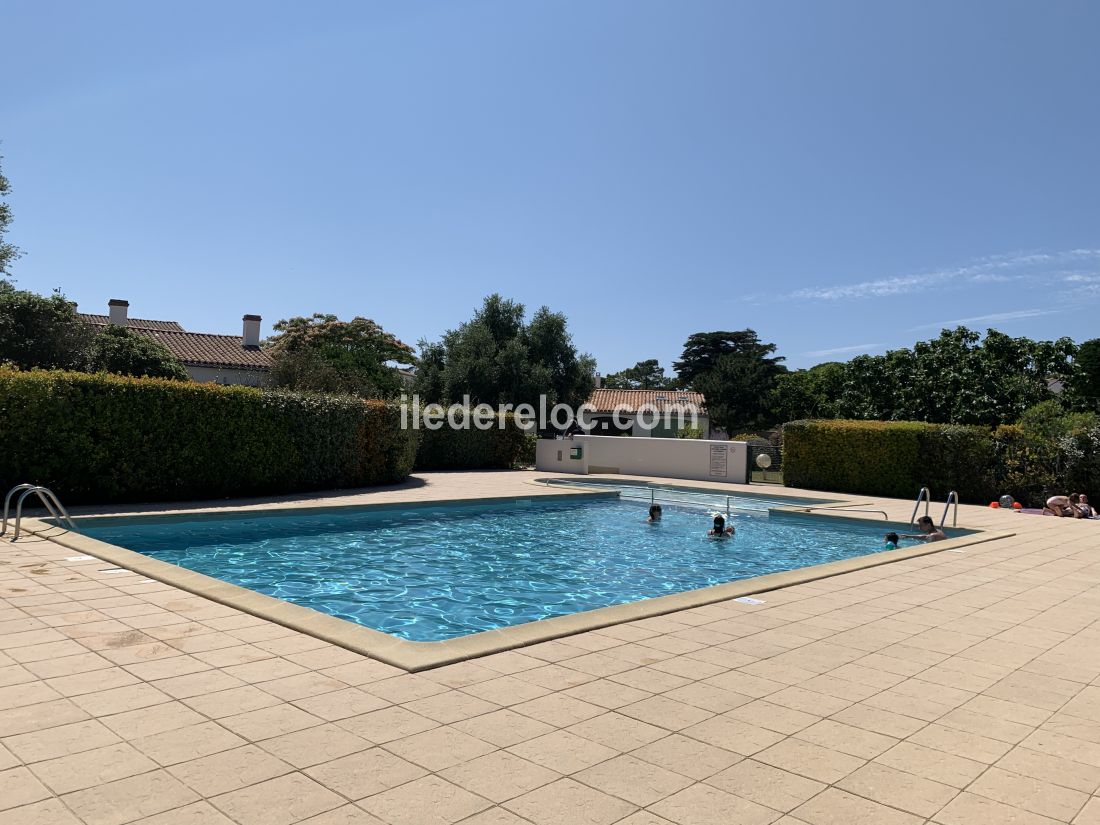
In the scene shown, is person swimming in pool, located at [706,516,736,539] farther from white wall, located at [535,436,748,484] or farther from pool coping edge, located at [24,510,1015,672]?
white wall, located at [535,436,748,484]

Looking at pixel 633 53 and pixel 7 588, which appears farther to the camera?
pixel 633 53

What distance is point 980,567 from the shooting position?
972cm

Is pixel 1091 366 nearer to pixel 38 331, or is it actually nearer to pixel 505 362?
pixel 505 362

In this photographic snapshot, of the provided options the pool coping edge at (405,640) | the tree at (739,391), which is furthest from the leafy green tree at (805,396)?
the pool coping edge at (405,640)

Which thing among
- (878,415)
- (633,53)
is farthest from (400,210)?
(878,415)

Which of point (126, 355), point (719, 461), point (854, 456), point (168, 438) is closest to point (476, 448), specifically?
point (719, 461)

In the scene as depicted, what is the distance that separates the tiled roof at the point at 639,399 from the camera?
54.9 m

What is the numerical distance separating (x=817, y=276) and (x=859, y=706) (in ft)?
86.3

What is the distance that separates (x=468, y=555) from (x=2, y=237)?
21352 millimetres

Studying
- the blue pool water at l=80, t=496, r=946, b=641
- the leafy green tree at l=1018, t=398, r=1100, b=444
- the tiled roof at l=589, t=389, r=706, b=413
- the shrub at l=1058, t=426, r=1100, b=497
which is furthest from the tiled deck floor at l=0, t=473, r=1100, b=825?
the tiled roof at l=589, t=389, r=706, b=413

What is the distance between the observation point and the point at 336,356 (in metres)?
38.4

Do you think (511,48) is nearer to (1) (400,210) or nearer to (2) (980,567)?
(1) (400,210)

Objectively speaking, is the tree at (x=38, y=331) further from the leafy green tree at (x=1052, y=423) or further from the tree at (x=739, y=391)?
the tree at (x=739, y=391)

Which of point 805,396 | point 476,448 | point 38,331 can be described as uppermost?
point 38,331
